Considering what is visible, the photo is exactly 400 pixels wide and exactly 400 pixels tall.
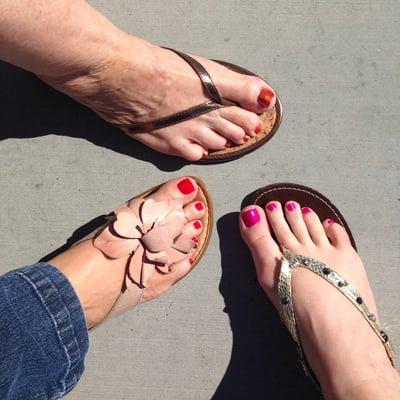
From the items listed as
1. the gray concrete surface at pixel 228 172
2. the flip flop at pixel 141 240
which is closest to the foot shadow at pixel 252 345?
the gray concrete surface at pixel 228 172

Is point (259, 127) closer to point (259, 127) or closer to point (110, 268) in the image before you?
point (259, 127)

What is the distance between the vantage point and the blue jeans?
2.75 ft

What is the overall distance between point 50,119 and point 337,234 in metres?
0.68

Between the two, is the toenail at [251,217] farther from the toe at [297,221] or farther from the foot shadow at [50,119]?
the foot shadow at [50,119]

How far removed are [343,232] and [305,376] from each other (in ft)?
1.08

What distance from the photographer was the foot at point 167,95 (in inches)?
36.7

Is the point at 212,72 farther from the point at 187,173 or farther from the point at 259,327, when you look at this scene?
the point at 259,327

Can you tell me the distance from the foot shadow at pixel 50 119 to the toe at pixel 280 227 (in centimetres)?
22

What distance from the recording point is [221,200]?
110 centimetres

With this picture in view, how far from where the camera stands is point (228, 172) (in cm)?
110

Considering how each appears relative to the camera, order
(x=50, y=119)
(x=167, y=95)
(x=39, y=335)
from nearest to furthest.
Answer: (x=39, y=335) → (x=167, y=95) → (x=50, y=119)

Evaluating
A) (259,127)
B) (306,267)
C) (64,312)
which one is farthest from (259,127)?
(64,312)

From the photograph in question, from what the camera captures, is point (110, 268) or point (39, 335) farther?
point (110, 268)

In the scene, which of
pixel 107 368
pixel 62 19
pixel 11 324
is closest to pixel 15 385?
pixel 11 324
